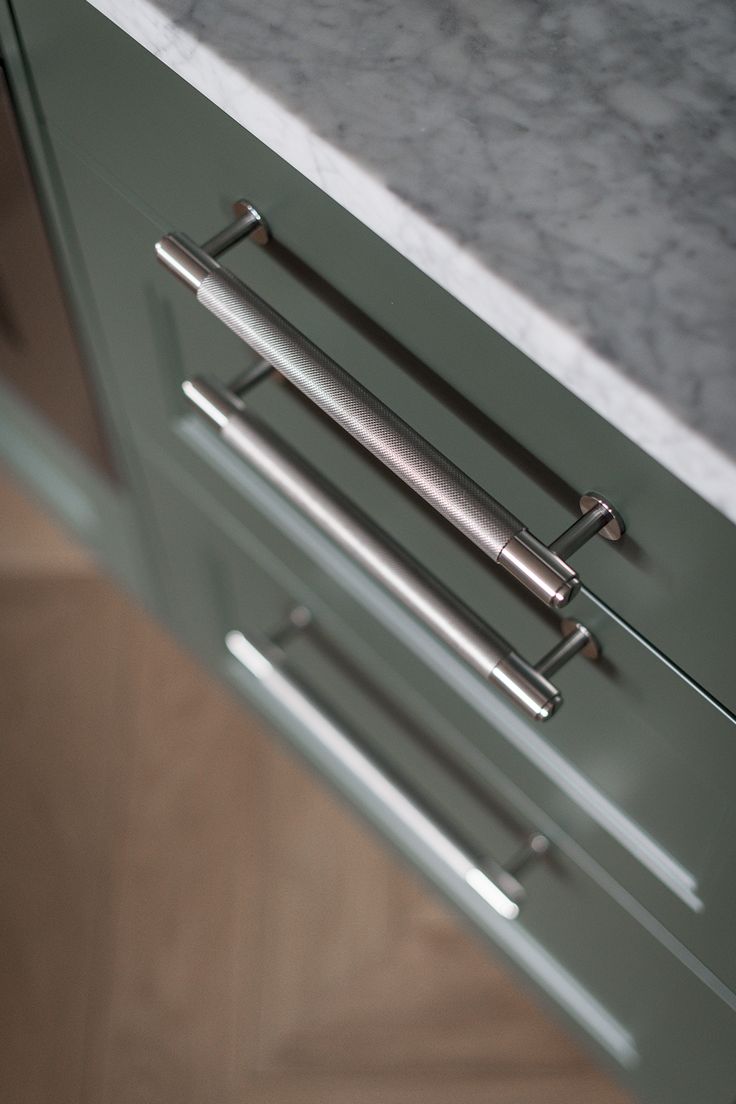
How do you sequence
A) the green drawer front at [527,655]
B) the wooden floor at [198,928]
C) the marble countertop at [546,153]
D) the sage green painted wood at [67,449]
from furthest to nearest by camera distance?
the wooden floor at [198,928] → the sage green painted wood at [67,449] → the green drawer front at [527,655] → the marble countertop at [546,153]

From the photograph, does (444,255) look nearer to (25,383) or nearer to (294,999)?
(25,383)

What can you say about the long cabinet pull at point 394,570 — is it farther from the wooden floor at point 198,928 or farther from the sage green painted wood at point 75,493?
the wooden floor at point 198,928

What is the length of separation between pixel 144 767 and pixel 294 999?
279 mm

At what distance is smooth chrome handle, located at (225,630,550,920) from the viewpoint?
0.92 meters

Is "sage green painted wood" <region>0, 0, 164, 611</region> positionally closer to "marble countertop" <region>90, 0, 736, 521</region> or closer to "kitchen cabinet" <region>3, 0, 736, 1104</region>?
"kitchen cabinet" <region>3, 0, 736, 1104</region>

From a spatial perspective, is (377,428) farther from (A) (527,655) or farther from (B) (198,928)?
(B) (198,928)

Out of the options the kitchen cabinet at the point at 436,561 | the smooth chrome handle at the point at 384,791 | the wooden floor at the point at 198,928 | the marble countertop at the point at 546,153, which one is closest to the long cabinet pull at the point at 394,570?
the kitchen cabinet at the point at 436,561

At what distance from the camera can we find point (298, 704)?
3.40 feet

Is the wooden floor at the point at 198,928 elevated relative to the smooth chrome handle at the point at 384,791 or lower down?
lower down

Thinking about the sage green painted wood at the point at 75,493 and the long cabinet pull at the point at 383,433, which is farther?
the sage green painted wood at the point at 75,493

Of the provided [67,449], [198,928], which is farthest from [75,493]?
[198,928]

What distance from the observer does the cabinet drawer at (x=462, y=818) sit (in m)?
0.76

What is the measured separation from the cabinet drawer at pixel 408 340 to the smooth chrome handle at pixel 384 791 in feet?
1.30

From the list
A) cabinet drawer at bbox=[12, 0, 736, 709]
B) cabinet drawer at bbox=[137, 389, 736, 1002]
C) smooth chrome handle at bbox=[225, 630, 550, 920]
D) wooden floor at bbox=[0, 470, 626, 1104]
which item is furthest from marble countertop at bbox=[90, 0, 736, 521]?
wooden floor at bbox=[0, 470, 626, 1104]
